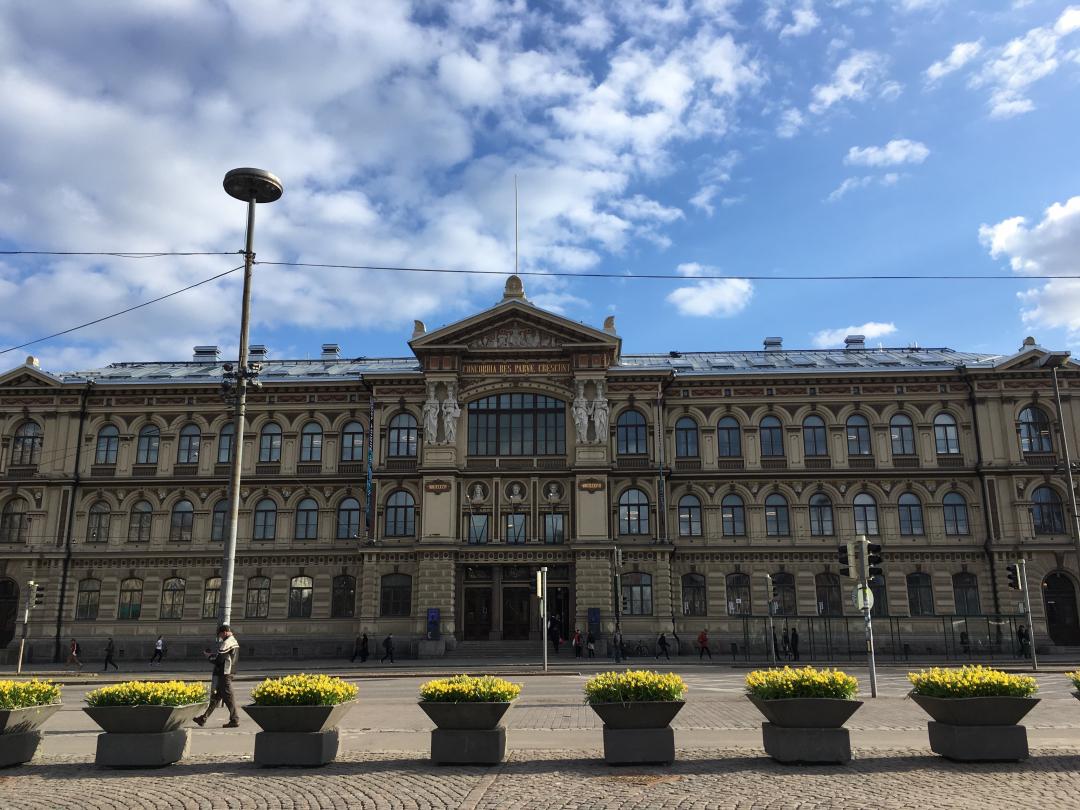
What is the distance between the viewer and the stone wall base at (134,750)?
1348cm

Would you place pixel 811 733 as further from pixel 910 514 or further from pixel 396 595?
pixel 910 514

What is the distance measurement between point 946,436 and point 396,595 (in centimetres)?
3166

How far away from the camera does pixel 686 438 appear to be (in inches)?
1962

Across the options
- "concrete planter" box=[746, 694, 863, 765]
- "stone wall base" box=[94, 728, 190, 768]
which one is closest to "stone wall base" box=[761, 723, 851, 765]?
"concrete planter" box=[746, 694, 863, 765]

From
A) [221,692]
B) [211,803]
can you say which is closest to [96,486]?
[221,692]

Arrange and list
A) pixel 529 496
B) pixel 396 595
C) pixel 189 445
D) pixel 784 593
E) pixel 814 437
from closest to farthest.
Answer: pixel 396 595 → pixel 784 593 → pixel 529 496 → pixel 814 437 → pixel 189 445

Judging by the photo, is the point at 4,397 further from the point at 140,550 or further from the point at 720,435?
the point at 720,435

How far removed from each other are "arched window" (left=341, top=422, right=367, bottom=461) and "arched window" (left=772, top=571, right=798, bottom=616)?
24048mm

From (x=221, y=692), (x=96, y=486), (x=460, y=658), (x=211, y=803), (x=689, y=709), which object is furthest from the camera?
(x=96, y=486)

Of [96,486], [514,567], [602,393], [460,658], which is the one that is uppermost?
[602,393]

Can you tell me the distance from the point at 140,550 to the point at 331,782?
42327 millimetres

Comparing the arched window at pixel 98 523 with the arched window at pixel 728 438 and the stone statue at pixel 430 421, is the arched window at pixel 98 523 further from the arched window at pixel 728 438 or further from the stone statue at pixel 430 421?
the arched window at pixel 728 438

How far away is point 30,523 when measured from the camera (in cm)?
4988

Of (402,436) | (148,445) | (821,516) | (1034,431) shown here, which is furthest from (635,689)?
(148,445)
